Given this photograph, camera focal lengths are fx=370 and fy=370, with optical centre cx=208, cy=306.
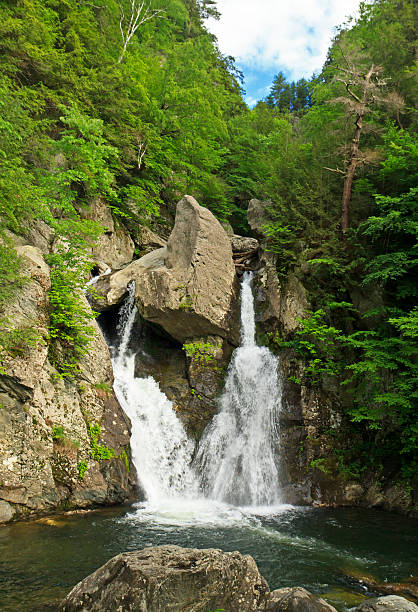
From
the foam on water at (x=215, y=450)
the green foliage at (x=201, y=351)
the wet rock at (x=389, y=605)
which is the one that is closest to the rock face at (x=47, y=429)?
the foam on water at (x=215, y=450)

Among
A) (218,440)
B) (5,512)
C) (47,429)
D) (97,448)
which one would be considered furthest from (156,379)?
(5,512)

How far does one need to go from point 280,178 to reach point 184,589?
15.6m

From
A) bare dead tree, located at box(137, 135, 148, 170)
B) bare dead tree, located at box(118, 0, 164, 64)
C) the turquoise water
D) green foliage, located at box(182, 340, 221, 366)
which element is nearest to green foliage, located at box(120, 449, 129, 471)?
the turquoise water

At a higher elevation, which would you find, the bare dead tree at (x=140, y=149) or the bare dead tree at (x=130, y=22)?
the bare dead tree at (x=130, y=22)

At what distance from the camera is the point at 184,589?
13.2 ft

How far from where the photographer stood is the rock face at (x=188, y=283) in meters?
12.9

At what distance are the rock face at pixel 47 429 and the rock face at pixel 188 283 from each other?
3443 millimetres

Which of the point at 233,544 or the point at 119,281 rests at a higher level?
the point at 119,281

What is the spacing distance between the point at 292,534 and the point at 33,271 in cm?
869

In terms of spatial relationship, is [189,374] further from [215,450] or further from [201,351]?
[215,450]

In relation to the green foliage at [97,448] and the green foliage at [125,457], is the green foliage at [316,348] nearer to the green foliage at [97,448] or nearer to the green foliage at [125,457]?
the green foliage at [125,457]

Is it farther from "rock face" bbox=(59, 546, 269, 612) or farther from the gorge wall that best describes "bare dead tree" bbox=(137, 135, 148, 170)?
"rock face" bbox=(59, 546, 269, 612)

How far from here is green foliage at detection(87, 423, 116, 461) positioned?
916cm

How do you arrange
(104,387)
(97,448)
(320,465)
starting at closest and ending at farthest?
(97,448) < (104,387) < (320,465)
